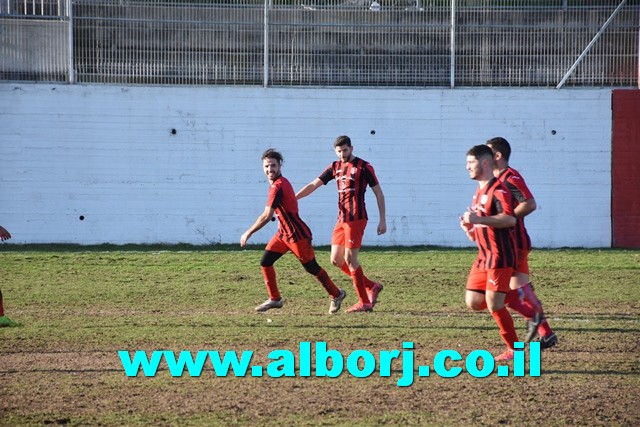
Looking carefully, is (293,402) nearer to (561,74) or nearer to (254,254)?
(254,254)

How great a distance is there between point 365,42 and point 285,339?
12598 millimetres

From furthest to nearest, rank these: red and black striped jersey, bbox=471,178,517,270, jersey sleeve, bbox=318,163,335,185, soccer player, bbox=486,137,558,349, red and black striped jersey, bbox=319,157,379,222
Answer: jersey sleeve, bbox=318,163,335,185, red and black striped jersey, bbox=319,157,379,222, soccer player, bbox=486,137,558,349, red and black striped jersey, bbox=471,178,517,270

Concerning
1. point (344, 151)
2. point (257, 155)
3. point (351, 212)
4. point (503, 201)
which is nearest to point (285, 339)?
point (351, 212)

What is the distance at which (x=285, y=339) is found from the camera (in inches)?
394

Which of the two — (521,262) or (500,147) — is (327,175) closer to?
(500,147)

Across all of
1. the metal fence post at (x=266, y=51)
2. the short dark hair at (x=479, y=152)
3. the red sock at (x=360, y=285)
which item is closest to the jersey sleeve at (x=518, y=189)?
the short dark hair at (x=479, y=152)

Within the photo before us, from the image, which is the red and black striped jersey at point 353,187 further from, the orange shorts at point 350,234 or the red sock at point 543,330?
the red sock at point 543,330

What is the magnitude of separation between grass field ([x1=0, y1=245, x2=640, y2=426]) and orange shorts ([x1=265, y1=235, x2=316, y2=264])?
684 millimetres

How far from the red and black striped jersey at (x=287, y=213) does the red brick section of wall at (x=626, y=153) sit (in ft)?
36.6

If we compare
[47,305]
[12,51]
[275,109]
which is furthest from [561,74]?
[47,305]

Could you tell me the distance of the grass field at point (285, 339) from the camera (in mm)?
7207

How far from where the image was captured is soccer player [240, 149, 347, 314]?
11.6m

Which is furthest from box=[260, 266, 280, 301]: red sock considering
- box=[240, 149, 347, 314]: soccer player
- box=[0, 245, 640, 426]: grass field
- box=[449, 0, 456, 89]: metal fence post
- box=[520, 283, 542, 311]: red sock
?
box=[449, 0, 456, 89]: metal fence post

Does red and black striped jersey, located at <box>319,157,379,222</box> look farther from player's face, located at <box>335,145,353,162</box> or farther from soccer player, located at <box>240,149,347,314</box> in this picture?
soccer player, located at <box>240,149,347,314</box>
